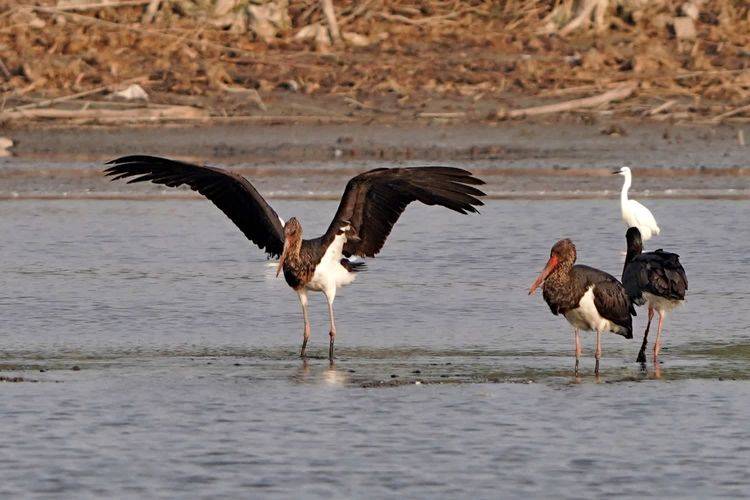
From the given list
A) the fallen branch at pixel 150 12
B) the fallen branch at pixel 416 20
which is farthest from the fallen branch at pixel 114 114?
the fallen branch at pixel 416 20

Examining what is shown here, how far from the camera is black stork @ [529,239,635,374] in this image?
32.4ft

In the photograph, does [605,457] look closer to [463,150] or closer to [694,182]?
[694,182]

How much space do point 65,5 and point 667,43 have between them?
9.00 metres

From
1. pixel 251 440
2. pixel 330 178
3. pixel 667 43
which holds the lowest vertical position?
pixel 251 440

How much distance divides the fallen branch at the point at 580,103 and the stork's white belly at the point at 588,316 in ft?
46.4

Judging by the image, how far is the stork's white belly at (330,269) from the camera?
1077 cm

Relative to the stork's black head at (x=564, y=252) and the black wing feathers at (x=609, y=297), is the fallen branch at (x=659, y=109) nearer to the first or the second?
the black wing feathers at (x=609, y=297)

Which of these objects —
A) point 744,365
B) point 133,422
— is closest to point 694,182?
point 744,365

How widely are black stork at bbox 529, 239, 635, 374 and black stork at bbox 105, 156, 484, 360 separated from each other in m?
0.74

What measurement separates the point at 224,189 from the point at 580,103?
13.8 m

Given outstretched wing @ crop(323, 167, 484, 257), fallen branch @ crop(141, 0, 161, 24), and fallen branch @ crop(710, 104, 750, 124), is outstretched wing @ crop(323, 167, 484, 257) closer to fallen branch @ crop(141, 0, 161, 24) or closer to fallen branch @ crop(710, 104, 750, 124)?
fallen branch @ crop(710, 104, 750, 124)

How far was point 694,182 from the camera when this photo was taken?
68.6 feet

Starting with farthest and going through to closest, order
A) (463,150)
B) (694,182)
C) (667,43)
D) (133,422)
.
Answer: (667,43) < (463,150) < (694,182) < (133,422)

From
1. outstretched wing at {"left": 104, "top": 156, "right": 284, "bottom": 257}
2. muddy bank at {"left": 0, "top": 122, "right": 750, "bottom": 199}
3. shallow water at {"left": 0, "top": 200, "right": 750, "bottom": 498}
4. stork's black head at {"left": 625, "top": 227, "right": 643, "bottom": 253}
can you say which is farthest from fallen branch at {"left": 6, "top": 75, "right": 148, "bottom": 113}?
stork's black head at {"left": 625, "top": 227, "right": 643, "bottom": 253}
